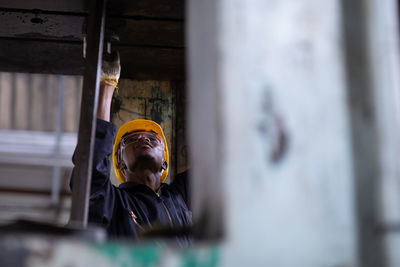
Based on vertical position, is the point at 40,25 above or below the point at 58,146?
above

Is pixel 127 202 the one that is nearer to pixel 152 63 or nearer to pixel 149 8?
pixel 152 63

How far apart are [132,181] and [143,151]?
0.95 feet

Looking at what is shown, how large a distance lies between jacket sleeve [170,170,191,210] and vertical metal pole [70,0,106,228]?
5.41 ft

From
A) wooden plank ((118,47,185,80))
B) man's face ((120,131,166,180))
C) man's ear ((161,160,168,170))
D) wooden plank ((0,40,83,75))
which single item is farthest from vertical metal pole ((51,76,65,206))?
wooden plank ((118,47,185,80))

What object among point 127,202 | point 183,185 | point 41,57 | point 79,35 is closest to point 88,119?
point 79,35

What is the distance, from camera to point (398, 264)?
29.3 inches

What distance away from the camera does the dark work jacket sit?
7.95ft

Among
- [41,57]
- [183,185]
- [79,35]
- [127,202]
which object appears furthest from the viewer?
[183,185]

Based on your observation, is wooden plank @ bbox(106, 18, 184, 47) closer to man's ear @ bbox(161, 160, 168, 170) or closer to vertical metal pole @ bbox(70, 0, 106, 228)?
vertical metal pole @ bbox(70, 0, 106, 228)

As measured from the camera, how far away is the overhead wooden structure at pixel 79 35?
217 cm

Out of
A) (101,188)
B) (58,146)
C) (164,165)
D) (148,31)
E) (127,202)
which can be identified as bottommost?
(127,202)

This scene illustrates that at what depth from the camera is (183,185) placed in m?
3.41

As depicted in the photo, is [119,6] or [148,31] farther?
[148,31]

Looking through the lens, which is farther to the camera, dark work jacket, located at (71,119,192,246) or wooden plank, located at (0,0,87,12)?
dark work jacket, located at (71,119,192,246)
